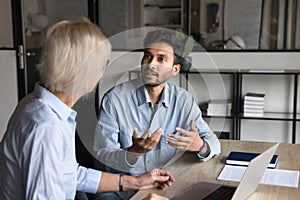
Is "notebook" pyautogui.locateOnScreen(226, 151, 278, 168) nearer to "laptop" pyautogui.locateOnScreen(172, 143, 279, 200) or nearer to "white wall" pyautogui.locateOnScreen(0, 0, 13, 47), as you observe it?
"laptop" pyautogui.locateOnScreen(172, 143, 279, 200)

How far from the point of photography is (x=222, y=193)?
1.34 metres

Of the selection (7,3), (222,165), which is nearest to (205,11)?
(7,3)

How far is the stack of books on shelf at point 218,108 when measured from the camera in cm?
275

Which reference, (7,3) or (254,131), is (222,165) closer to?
(254,131)

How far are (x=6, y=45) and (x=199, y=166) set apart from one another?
2.81 m

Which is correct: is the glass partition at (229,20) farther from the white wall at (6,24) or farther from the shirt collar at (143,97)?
the shirt collar at (143,97)

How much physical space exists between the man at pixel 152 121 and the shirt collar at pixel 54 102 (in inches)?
19.0

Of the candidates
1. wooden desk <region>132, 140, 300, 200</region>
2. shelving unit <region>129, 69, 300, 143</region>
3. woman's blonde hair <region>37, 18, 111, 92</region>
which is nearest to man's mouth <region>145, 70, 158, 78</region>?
wooden desk <region>132, 140, 300, 200</region>

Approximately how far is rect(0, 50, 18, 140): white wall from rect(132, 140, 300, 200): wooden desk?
2.47m

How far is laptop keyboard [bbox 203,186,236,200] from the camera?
131 cm

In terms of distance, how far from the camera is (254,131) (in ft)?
12.3

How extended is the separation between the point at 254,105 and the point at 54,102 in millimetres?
2598

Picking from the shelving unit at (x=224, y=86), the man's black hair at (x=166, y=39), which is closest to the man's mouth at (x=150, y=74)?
the man's black hair at (x=166, y=39)

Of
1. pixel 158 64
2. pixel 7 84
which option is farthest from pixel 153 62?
pixel 7 84
